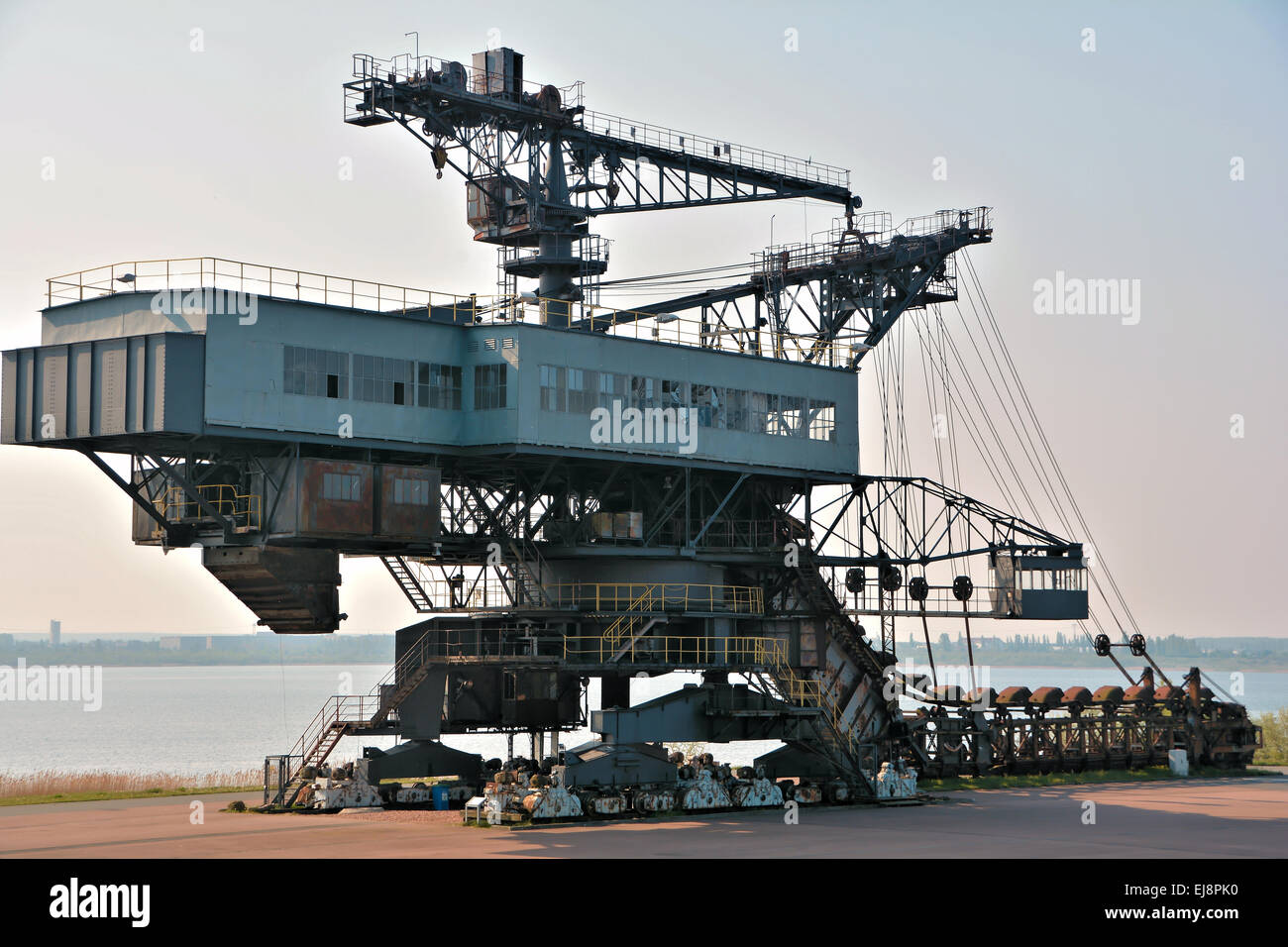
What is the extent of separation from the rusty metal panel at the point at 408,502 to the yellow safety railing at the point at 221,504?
3.28 m

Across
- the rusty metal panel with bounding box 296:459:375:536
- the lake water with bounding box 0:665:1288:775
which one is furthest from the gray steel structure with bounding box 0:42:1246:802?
the lake water with bounding box 0:665:1288:775

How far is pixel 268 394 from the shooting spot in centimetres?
4009

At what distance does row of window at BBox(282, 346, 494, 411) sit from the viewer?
41.0 metres

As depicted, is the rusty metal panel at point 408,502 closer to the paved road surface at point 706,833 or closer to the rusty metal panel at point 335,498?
the rusty metal panel at point 335,498

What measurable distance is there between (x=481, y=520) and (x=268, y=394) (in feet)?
29.2

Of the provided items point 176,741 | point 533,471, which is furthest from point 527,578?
point 176,741

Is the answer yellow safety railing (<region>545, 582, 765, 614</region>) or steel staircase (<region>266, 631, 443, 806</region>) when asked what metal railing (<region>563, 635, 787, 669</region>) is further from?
steel staircase (<region>266, 631, 443, 806</region>)

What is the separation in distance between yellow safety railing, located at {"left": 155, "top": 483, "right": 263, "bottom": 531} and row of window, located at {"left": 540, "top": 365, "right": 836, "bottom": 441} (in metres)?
8.50

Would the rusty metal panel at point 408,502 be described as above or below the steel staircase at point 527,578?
above

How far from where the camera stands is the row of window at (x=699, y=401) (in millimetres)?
45000

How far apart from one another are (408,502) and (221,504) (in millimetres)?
4908

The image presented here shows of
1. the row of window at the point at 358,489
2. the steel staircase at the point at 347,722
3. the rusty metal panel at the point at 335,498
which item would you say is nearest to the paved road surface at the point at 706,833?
the steel staircase at the point at 347,722
